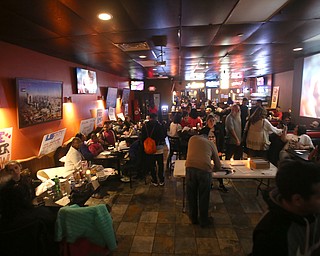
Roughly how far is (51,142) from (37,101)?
101cm

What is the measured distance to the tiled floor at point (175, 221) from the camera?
315 centimetres

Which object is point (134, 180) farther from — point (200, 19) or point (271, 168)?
point (200, 19)

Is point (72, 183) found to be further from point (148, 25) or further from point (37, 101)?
point (148, 25)

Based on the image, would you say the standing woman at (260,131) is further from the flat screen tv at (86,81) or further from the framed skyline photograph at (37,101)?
the flat screen tv at (86,81)

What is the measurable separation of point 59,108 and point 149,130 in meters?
2.44

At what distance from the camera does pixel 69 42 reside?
3998 millimetres

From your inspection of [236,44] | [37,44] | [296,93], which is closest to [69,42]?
[37,44]

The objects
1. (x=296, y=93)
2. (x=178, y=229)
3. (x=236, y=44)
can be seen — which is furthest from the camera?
(x=296, y=93)

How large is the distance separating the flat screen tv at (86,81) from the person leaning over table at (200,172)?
4608 millimetres

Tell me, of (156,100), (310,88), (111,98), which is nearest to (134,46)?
(111,98)

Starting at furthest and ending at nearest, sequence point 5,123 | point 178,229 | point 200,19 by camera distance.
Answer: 1. point 5,123
2. point 178,229
3. point 200,19

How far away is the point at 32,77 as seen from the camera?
4574mm

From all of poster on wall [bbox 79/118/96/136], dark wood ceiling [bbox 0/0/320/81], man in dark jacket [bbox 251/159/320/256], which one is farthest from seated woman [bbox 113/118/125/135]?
man in dark jacket [bbox 251/159/320/256]

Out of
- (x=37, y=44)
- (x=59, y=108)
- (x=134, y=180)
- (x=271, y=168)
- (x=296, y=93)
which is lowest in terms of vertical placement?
(x=134, y=180)
